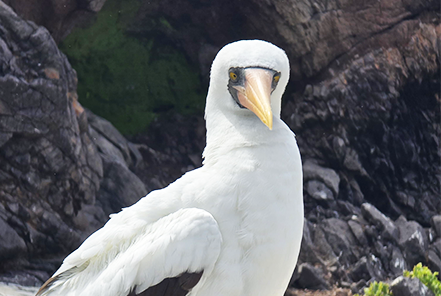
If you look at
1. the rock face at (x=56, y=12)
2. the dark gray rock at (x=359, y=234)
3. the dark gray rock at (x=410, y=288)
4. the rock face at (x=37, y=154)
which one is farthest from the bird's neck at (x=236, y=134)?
the dark gray rock at (x=359, y=234)

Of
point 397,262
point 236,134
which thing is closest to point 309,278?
point 397,262

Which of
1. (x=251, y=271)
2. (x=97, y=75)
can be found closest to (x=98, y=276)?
(x=251, y=271)

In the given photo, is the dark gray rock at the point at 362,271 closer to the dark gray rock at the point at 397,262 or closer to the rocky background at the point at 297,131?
the rocky background at the point at 297,131

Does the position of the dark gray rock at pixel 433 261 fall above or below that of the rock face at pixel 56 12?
below

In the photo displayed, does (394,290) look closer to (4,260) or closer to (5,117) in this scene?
(4,260)

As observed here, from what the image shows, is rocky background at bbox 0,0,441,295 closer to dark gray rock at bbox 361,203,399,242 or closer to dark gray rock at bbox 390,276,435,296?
dark gray rock at bbox 361,203,399,242

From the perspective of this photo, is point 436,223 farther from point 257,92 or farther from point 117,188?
point 257,92

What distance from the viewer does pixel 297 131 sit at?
8.31 meters

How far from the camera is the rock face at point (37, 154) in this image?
5.51 meters

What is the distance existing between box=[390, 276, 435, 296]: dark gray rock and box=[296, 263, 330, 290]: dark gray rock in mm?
1333

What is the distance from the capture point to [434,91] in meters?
7.98

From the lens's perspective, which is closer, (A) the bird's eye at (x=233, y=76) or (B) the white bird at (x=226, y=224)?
(B) the white bird at (x=226, y=224)

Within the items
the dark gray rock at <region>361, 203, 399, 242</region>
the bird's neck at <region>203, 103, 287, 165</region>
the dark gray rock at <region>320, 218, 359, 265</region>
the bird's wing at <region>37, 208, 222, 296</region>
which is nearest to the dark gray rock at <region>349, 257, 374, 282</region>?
the dark gray rock at <region>320, 218, 359, 265</region>

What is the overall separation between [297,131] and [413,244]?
2.48 meters
